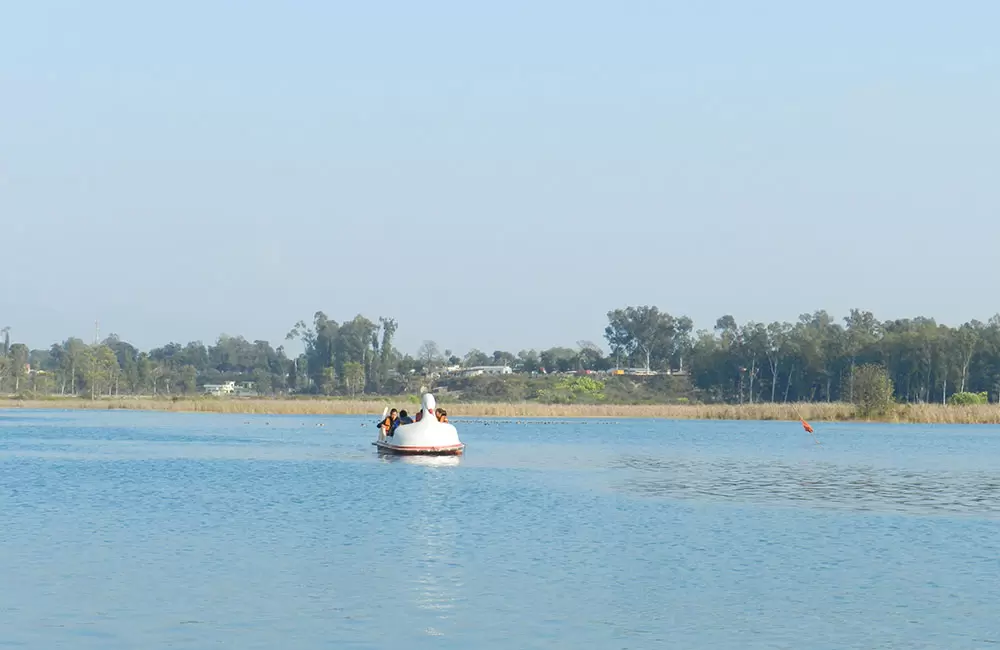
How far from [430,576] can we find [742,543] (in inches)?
283

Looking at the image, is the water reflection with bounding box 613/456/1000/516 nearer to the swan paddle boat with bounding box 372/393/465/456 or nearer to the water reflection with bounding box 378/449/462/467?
the water reflection with bounding box 378/449/462/467

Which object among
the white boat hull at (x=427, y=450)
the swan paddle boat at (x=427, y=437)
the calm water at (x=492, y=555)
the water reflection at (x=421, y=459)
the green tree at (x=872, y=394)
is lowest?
the calm water at (x=492, y=555)

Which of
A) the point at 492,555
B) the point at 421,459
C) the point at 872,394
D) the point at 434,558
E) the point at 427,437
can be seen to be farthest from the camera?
the point at 872,394

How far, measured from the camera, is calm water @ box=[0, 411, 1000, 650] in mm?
16125

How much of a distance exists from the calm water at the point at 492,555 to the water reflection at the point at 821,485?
17 cm

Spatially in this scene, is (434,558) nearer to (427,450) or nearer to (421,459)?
(427,450)

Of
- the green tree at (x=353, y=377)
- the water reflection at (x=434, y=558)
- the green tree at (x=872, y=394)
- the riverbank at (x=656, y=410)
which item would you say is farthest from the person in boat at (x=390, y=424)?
the green tree at (x=353, y=377)

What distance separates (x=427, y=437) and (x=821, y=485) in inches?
611

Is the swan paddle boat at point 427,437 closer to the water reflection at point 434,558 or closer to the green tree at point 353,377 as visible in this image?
the water reflection at point 434,558

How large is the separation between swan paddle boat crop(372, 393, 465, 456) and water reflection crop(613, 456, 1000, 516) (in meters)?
6.25

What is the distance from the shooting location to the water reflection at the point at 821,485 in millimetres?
33469

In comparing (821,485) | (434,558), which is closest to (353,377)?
(821,485)

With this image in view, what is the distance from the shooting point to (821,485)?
3916cm

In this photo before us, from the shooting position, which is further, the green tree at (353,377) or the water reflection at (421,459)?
the green tree at (353,377)
